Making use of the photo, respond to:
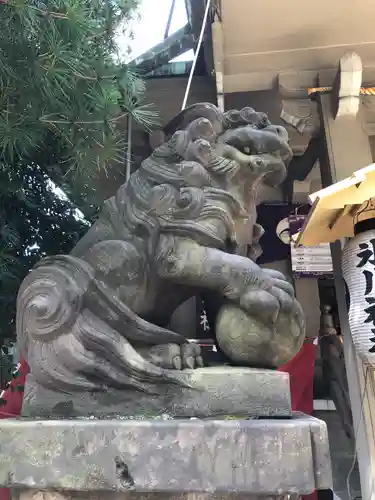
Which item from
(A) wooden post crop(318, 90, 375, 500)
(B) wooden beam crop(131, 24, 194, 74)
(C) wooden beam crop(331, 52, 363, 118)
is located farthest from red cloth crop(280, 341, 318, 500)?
(B) wooden beam crop(131, 24, 194, 74)

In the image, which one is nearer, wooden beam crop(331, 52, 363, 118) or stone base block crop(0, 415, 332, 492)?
stone base block crop(0, 415, 332, 492)

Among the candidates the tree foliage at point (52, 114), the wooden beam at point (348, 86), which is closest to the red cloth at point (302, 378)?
the wooden beam at point (348, 86)

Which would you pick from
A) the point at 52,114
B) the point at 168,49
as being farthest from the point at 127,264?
the point at 168,49

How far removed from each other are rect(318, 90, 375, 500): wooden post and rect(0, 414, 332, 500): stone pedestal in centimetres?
248

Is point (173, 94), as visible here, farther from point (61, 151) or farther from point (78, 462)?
point (78, 462)

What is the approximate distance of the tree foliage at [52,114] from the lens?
1.95m

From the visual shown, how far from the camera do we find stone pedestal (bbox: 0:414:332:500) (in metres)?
1.15

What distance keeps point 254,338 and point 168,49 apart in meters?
3.70

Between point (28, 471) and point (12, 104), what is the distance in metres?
1.52

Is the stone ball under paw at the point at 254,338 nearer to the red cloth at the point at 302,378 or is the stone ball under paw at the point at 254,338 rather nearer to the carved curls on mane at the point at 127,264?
the carved curls on mane at the point at 127,264

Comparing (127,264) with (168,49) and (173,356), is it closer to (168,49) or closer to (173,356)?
(173,356)

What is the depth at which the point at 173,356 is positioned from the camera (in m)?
1.47

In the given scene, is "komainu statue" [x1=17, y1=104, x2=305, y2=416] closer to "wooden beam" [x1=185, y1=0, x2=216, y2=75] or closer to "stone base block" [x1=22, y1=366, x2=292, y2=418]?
"stone base block" [x1=22, y1=366, x2=292, y2=418]

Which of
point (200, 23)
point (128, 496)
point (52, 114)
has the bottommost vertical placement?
point (128, 496)
